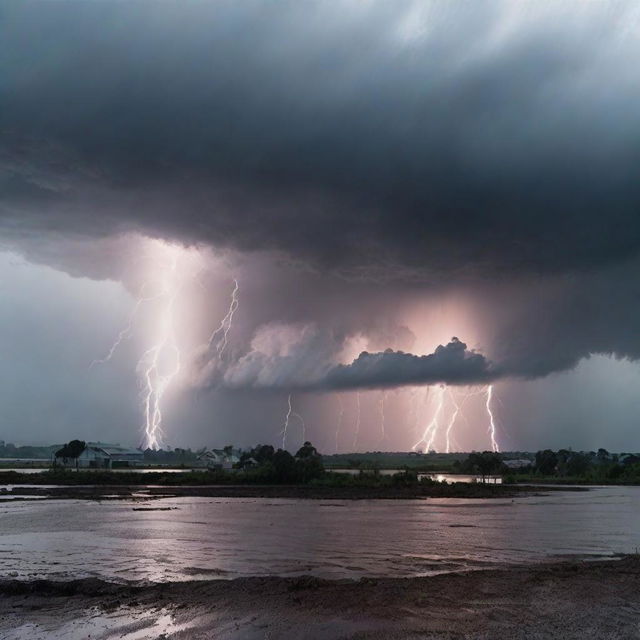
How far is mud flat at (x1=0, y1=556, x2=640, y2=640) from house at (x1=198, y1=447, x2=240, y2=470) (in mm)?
126971

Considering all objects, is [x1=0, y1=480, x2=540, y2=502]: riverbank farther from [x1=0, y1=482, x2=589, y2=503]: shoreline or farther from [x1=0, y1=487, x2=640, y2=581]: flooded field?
[x1=0, y1=487, x2=640, y2=581]: flooded field

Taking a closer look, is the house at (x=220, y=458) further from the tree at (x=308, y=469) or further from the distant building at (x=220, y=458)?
the tree at (x=308, y=469)

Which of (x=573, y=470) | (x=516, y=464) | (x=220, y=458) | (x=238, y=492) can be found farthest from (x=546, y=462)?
(x=238, y=492)

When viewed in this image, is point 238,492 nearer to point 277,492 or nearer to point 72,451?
point 277,492

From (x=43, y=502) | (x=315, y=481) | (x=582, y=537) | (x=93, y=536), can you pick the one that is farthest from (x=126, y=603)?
(x=315, y=481)

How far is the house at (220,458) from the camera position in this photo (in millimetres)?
148600

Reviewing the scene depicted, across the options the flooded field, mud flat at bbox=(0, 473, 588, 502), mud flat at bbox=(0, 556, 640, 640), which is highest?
mud flat at bbox=(0, 556, 640, 640)

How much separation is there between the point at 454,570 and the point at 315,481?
7692 centimetres

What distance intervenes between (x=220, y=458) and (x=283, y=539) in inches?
4937

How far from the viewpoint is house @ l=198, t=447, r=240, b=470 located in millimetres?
148600

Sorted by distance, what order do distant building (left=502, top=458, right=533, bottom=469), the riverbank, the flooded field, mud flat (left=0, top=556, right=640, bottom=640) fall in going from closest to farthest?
mud flat (left=0, top=556, right=640, bottom=640) → the flooded field → the riverbank → distant building (left=502, top=458, right=533, bottom=469)

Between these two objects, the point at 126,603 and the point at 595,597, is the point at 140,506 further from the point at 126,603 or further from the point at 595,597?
the point at 595,597

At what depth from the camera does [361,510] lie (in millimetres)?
57688

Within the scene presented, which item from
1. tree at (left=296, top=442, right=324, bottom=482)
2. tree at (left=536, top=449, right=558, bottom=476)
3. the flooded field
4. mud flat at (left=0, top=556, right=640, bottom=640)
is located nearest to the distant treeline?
tree at (left=536, top=449, right=558, bottom=476)
